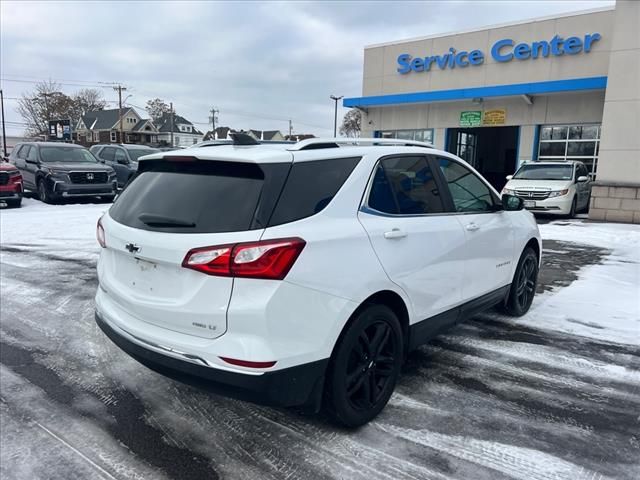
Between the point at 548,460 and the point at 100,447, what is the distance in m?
2.53

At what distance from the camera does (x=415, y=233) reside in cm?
339

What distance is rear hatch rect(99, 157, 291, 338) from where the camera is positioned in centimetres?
260

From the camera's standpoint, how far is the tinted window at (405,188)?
10.8 feet

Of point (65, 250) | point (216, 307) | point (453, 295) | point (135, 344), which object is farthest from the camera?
point (65, 250)

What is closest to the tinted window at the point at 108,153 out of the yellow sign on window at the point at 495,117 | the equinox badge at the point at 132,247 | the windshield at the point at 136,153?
the windshield at the point at 136,153

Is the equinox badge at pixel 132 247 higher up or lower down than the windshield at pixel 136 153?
lower down

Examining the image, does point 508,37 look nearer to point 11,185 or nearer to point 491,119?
point 491,119

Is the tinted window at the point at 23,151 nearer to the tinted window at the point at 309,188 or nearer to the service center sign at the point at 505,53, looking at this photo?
the service center sign at the point at 505,53

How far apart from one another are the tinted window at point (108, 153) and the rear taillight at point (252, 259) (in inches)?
728

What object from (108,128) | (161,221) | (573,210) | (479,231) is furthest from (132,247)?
(108,128)

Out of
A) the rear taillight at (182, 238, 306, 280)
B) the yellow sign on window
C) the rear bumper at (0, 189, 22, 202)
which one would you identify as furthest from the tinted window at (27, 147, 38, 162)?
the yellow sign on window

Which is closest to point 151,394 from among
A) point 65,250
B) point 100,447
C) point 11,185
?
point 100,447

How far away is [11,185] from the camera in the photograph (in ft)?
46.7

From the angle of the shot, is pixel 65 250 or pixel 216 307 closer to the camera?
pixel 216 307
